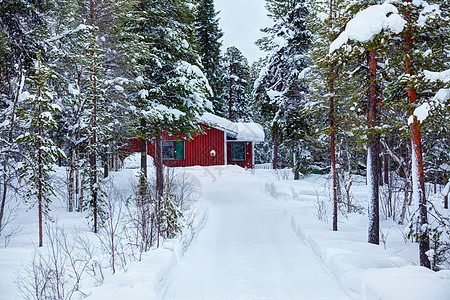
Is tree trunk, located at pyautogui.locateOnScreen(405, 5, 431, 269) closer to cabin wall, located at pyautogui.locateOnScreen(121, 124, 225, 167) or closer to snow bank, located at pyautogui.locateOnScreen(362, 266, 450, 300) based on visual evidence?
snow bank, located at pyautogui.locateOnScreen(362, 266, 450, 300)

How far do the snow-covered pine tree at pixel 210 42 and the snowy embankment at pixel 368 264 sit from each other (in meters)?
23.3

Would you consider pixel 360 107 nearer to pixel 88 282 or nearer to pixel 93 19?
pixel 88 282

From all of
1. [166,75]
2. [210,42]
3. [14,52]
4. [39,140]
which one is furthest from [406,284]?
[210,42]

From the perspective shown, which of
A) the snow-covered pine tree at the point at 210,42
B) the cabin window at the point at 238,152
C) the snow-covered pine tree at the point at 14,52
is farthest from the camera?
the snow-covered pine tree at the point at 210,42

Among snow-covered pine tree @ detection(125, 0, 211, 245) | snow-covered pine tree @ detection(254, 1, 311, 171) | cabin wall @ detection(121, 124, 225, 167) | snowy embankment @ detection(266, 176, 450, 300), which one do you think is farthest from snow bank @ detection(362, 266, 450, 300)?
cabin wall @ detection(121, 124, 225, 167)

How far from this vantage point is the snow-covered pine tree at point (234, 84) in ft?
120

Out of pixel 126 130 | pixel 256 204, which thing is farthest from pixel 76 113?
pixel 256 204

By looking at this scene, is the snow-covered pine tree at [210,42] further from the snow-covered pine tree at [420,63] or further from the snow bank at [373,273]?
the snow-covered pine tree at [420,63]

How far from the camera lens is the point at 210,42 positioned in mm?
32656

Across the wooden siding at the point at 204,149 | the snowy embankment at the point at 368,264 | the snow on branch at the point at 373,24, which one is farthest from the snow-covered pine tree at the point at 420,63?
the wooden siding at the point at 204,149

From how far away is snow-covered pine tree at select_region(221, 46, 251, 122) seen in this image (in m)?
36.7

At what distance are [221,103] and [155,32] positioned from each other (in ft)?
66.4

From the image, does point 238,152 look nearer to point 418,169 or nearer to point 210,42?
point 210,42

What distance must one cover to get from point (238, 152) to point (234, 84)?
33.7 ft
